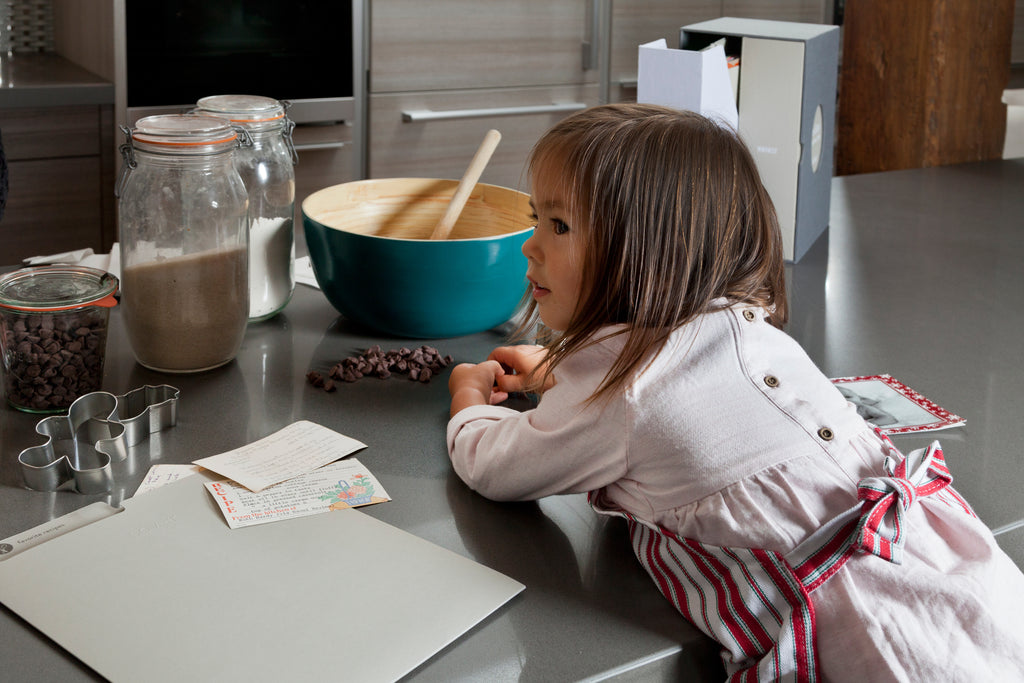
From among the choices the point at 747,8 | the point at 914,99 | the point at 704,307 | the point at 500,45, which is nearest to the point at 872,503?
the point at 704,307

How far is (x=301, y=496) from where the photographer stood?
2.70ft

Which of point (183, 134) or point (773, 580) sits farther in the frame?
point (183, 134)

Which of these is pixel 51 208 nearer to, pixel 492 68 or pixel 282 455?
pixel 492 68

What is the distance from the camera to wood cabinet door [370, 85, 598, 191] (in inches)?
118

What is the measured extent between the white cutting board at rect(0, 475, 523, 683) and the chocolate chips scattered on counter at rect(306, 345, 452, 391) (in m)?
0.27

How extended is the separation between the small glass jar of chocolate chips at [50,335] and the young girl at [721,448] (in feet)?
1.23

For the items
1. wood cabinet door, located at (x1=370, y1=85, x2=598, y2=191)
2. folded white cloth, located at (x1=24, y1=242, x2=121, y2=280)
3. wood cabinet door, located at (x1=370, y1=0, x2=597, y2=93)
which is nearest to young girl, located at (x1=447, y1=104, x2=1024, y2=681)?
folded white cloth, located at (x1=24, y1=242, x2=121, y2=280)

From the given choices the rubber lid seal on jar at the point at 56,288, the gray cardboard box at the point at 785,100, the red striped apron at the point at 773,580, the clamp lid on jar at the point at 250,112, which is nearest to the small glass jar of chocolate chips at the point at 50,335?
the rubber lid seal on jar at the point at 56,288

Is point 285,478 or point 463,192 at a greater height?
point 463,192

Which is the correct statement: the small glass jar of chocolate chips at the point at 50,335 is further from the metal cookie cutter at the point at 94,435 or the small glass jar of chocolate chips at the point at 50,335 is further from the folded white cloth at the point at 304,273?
the folded white cloth at the point at 304,273

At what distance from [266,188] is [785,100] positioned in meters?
0.74

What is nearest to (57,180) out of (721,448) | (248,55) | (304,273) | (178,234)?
(248,55)

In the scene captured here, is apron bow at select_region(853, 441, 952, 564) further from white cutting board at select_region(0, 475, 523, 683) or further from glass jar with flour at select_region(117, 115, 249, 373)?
glass jar with flour at select_region(117, 115, 249, 373)

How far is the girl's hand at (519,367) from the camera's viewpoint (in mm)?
1020
